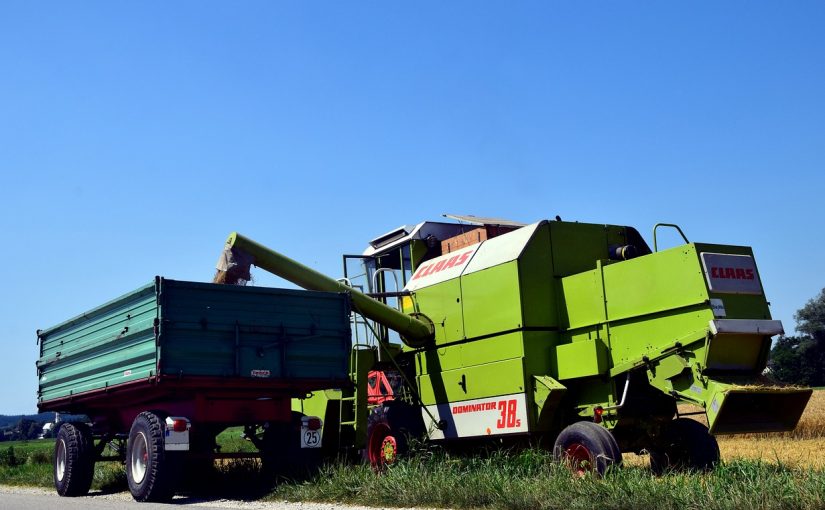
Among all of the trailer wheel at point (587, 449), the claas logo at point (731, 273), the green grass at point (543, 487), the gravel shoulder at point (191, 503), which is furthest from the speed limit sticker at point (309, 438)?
the claas logo at point (731, 273)

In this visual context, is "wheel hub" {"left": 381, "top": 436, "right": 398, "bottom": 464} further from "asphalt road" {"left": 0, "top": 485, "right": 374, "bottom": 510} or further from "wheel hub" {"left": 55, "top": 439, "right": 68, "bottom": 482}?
"wheel hub" {"left": 55, "top": 439, "right": 68, "bottom": 482}

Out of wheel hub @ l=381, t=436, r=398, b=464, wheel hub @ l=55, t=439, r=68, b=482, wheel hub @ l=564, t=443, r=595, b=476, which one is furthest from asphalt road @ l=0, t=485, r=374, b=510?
wheel hub @ l=381, t=436, r=398, b=464

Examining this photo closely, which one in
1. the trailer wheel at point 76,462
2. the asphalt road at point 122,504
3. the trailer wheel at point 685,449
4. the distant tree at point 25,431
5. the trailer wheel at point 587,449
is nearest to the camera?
the trailer wheel at point 587,449

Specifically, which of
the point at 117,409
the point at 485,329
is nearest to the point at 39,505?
the point at 117,409

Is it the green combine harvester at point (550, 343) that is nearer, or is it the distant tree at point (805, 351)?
the green combine harvester at point (550, 343)

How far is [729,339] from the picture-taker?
9875mm

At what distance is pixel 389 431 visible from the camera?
13.1 metres

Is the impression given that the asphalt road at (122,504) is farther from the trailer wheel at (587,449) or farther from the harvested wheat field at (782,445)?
the harvested wheat field at (782,445)

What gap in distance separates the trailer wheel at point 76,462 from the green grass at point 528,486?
70.6 inches

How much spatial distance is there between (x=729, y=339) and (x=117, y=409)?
8.76m

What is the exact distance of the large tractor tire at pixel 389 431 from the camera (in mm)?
12867

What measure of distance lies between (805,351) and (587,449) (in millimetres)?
54876

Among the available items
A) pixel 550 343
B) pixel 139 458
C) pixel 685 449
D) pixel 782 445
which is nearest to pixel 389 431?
pixel 550 343

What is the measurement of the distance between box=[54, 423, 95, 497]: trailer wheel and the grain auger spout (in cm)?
322
